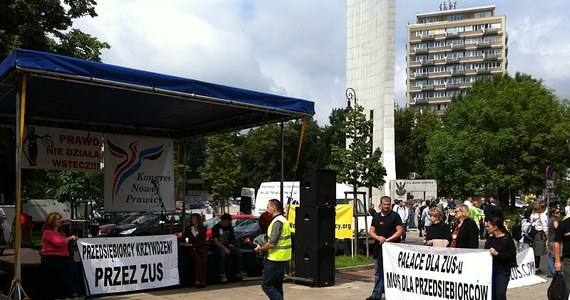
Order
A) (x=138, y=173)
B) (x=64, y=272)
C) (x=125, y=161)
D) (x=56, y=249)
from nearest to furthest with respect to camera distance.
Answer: (x=56, y=249) < (x=64, y=272) < (x=125, y=161) < (x=138, y=173)

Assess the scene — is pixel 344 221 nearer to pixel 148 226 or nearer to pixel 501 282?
pixel 501 282

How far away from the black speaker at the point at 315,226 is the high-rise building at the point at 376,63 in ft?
103

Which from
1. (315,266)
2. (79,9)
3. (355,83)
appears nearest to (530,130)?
(355,83)

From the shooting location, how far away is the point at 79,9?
27.7 m

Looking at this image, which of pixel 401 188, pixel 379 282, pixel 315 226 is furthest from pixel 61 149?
pixel 401 188

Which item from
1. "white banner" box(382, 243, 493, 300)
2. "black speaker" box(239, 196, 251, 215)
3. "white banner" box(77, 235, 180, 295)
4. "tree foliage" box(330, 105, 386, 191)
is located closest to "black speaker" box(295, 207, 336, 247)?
"white banner" box(382, 243, 493, 300)

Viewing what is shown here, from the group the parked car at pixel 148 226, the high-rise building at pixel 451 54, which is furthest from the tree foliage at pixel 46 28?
the high-rise building at pixel 451 54

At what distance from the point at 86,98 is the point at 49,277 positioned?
160 inches

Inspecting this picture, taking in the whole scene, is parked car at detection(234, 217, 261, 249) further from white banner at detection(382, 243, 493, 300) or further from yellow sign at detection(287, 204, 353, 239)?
white banner at detection(382, 243, 493, 300)

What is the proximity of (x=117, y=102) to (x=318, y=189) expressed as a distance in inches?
197

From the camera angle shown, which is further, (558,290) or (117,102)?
(117,102)

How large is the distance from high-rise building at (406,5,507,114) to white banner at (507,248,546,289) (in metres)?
128

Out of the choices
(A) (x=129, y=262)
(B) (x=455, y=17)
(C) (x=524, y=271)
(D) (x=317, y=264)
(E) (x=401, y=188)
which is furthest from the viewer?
(B) (x=455, y=17)

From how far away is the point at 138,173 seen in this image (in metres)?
17.1
